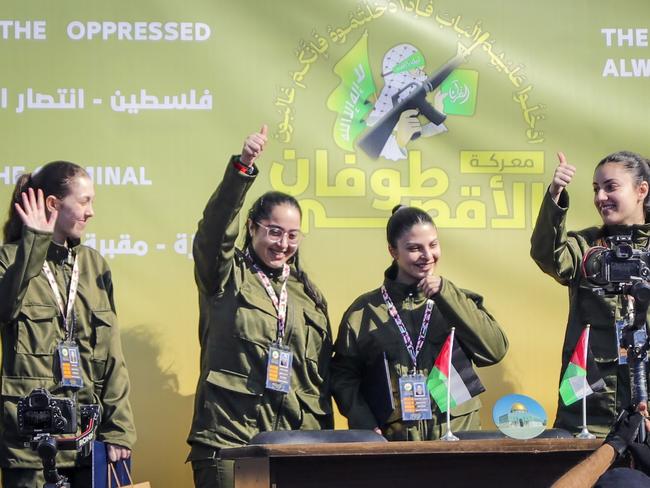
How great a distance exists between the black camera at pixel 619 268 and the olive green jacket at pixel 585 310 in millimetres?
536

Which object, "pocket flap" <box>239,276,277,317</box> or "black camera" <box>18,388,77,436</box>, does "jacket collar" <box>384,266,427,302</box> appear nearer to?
"pocket flap" <box>239,276,277,317</box>

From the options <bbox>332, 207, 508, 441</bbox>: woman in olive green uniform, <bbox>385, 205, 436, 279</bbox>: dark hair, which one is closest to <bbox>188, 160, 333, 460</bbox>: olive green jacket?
<bbox>332, 207, 508, 441</bbox>: woman in olive green uniform

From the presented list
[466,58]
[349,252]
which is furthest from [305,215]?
[466,58]

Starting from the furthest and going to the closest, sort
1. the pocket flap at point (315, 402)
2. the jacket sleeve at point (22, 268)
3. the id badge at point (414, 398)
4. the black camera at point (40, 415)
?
1. the pocket flap at point (315, 402)
2. the id badge at point (414, 398)
3. the jacket sleeve at point (22, 268)
4. the black camera at point (40, 415)

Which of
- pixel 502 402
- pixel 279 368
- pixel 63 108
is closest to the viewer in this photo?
pixel 502 402

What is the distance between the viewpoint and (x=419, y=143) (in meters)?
5.02

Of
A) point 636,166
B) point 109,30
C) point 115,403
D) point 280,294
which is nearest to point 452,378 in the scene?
point 280,294

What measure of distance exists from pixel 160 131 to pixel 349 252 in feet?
3.09

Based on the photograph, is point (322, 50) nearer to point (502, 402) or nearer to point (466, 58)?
point (466, 58)

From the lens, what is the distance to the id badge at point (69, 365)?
4074 mm

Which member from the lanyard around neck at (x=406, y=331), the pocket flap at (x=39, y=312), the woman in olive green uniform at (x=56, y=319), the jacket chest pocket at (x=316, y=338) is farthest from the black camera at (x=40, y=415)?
the lanyard around neck at (x=406, y=331)

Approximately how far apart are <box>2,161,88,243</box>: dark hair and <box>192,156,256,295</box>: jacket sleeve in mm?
522

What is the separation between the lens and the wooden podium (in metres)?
3.17

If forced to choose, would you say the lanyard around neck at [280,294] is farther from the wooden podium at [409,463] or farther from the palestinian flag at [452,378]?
the wooden podium at [409,463]
